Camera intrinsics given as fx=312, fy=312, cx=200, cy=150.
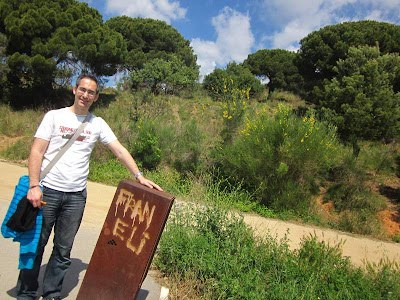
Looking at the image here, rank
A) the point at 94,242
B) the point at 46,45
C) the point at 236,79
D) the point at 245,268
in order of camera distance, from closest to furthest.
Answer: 1. the point at 245,268
2. the point at 94,242
3. the point at 46,45
4. the point at 236,79

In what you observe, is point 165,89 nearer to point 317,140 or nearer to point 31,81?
point 31,81

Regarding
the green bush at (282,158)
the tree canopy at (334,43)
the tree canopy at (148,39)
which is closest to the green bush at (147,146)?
the green bush at (282,158)

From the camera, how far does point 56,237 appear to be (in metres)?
2.52

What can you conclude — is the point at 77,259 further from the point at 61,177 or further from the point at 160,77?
the point at 160,77

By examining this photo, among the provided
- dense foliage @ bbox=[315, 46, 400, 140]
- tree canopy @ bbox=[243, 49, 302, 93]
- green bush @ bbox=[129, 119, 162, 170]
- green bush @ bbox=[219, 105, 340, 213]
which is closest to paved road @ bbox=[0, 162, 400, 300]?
green bush @ bbox=[219, 105, 340, 213]

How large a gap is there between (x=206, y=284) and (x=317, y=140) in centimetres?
571

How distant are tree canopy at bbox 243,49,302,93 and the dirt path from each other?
18.2 meters

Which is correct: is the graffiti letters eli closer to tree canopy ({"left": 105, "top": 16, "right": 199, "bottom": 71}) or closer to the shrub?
the shrub

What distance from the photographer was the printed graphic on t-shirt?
93.1 inches

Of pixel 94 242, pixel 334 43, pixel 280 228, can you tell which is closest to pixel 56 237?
pixel 94 242

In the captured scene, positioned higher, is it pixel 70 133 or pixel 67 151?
pixel 70 133

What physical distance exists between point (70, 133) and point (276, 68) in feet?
83.2

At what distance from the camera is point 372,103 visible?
11961mm

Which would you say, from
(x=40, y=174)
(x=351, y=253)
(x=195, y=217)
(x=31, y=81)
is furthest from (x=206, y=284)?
(x=31, y=81)
